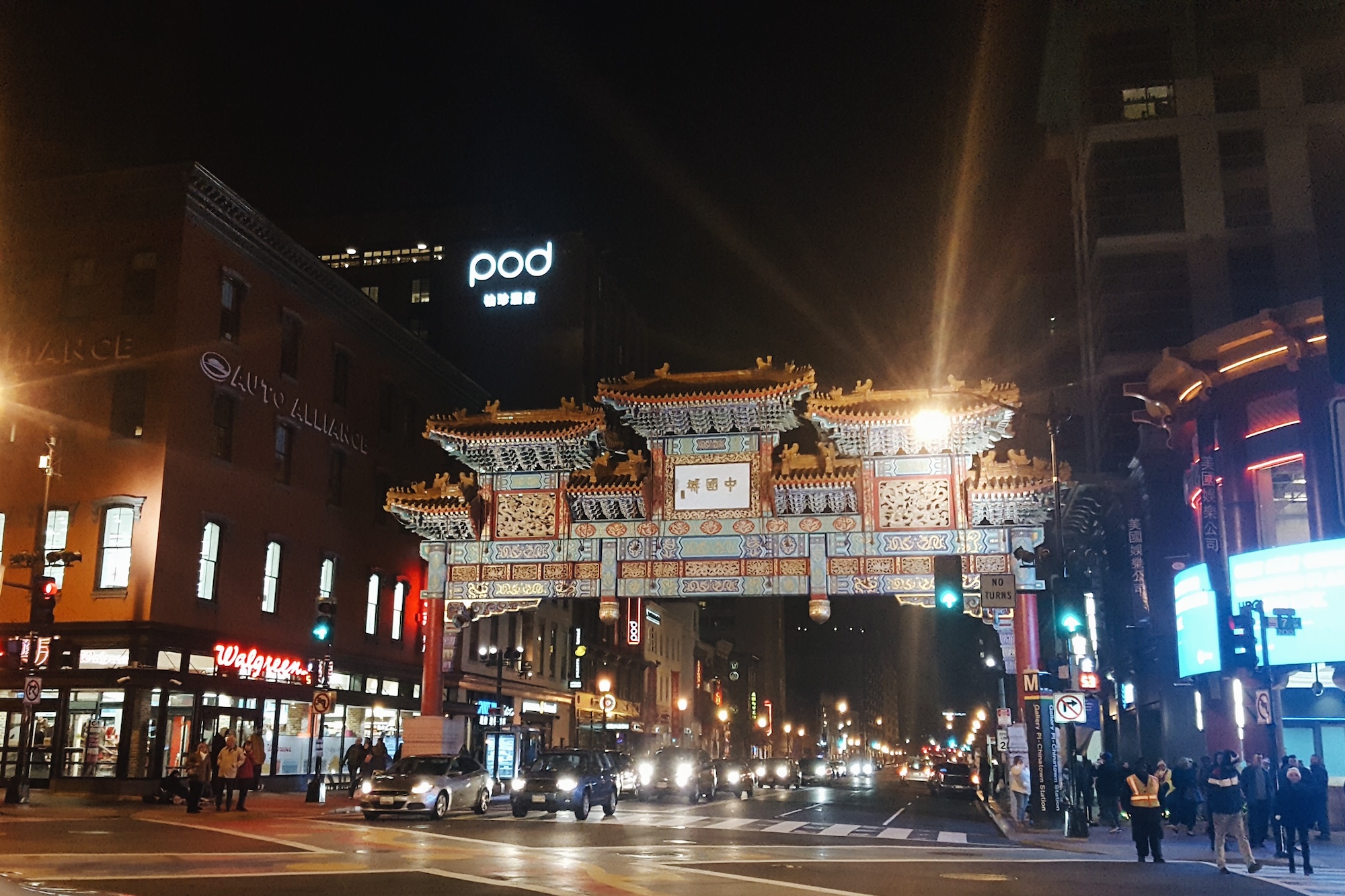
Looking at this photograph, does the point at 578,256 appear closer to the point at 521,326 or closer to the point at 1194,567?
the point at 521,326

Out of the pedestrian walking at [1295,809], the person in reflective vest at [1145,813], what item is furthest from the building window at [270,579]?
the pedestrian walking at [1295,809]

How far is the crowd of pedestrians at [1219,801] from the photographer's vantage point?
19.5 meters

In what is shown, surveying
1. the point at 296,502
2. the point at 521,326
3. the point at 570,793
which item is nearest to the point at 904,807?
the point at 570,793

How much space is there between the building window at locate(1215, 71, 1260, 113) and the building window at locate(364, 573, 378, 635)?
58.8m

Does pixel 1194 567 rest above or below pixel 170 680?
above

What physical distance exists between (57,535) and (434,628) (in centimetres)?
1141

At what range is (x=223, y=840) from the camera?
2080 cm

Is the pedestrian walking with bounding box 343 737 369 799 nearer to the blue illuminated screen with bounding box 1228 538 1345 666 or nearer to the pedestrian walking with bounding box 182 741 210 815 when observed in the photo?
the pedestrian walking with bounding box 182 741 210 815

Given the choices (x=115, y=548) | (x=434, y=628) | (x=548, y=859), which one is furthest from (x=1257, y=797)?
(x=115, y=548)

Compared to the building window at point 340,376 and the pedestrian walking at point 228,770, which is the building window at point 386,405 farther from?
the pedestrian walking at point 228,770

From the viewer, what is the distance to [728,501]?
3394cm

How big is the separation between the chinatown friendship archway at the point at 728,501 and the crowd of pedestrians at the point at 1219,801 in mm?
4060

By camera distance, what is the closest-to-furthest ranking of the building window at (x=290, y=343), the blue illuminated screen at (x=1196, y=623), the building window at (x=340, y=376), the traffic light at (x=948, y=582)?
the traffic light at (x=948, y=582)
the blue illuminated screen at (x=1196, y=623)
the building window at (x=290, y=343)
the building window at (x=340, y=376)

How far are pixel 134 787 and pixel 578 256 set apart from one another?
163ft
